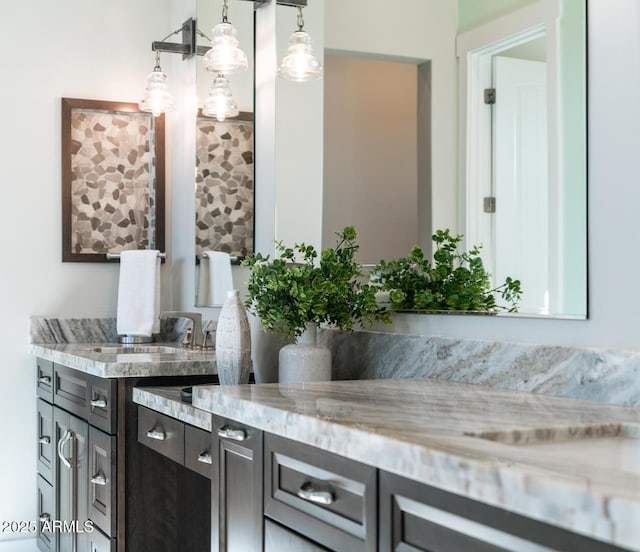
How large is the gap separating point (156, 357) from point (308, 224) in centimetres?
64

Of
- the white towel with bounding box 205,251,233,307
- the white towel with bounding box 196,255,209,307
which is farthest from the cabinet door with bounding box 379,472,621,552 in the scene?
the white towel with bounding box 196,255,209,307

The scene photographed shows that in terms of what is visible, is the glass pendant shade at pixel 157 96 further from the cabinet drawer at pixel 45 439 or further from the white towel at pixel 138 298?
the cabinet drawer at pixel 45 439

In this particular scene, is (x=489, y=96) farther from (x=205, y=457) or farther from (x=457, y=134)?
(x=205, y=457)

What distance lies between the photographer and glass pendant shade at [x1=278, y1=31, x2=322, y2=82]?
2.50 m

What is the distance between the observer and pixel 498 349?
1839mm

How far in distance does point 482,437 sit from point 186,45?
8.93ft

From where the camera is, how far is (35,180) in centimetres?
352

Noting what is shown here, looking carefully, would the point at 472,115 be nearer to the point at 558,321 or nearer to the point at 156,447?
the point at 558,321

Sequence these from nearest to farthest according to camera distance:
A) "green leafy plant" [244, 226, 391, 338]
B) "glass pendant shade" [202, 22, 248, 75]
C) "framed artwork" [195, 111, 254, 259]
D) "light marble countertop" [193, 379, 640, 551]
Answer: "light marble countertop" [193, 379, 640, 551]
"green leafy plant" [244, 226, 391, 338]
"glass pendant shade" [202, 22, 248, 75]
"framed artwork" [195, 111, 254, 259]

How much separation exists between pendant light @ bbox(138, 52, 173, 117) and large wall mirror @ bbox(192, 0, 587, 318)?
2.76 ft

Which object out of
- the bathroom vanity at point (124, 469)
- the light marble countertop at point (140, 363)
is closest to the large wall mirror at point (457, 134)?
the light marble countertop at point (140, 363)

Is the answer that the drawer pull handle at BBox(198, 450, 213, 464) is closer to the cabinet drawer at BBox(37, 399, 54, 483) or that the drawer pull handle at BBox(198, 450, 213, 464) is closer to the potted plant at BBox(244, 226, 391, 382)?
the potted plant at BBox(244, 226, 391, 382)

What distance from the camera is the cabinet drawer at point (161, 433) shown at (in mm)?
2164

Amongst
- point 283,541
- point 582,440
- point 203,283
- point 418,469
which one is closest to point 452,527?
point 418,469
